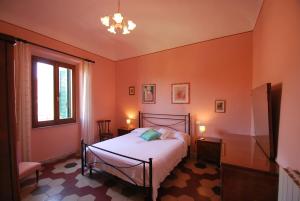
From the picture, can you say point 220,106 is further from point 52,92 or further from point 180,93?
point 52,92

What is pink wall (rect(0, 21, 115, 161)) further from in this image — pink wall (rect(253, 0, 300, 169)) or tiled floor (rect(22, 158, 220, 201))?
pink wall (rect(253, 0, 300, 169))

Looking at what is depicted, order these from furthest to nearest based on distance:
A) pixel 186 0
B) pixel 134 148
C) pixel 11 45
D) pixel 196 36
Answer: pixel 196 36 < pixel 134 148 < pixel 186 0 < pixel 11 45

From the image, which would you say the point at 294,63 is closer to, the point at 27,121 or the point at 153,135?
the point at 153,135

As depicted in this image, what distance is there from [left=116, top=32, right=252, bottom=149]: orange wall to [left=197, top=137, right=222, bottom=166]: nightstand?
432 mm

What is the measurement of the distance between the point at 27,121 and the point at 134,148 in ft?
7.64

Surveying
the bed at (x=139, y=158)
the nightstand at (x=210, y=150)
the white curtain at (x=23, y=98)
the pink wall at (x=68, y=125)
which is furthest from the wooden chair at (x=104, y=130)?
the nightstand at (x=210, y=150)

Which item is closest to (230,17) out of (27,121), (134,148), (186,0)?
(186,0)

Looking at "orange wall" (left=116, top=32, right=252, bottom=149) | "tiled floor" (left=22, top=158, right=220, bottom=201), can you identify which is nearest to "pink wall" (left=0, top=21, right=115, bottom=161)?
"tiled floor" (left=22, top=158, right=220, bottom=201)

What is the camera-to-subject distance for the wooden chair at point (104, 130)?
4.51 m

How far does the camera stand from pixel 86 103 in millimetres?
4168

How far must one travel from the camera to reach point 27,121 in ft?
9.59

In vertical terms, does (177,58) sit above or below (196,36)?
below

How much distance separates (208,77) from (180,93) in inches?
34.1

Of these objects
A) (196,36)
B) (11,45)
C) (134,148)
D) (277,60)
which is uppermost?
(196,36)
